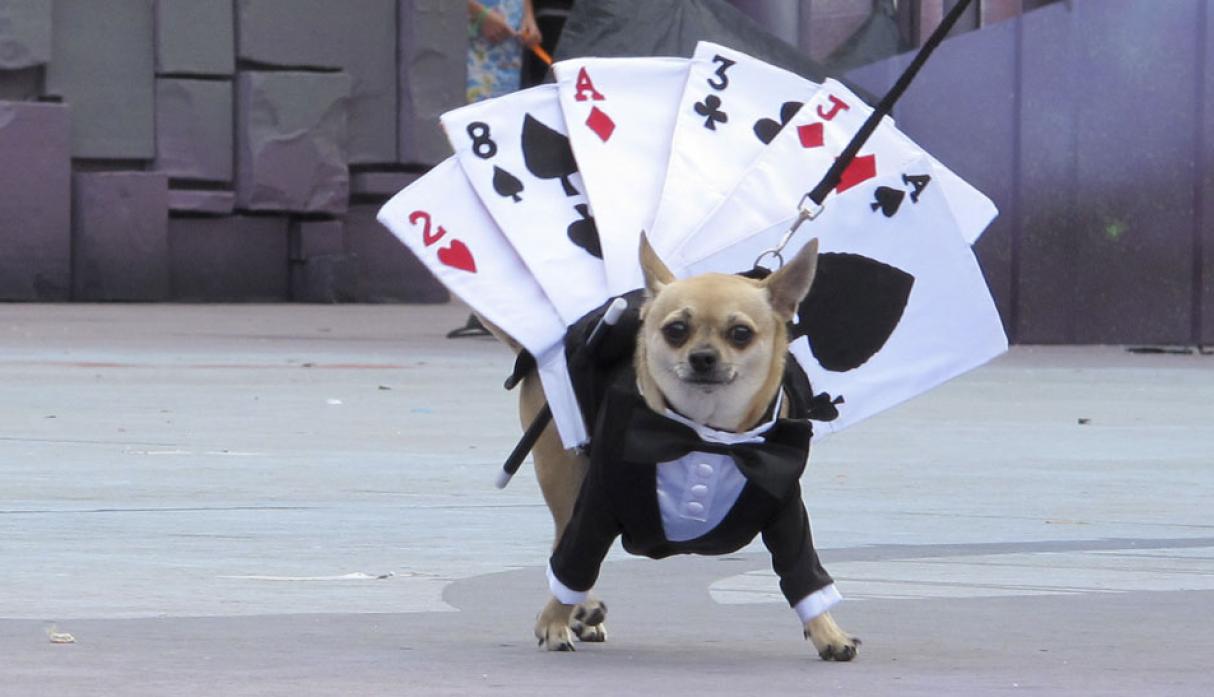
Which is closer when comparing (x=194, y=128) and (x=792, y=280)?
(x=792, y=280)

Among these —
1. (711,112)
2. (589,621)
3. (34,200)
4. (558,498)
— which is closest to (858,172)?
(711,112)

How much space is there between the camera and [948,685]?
163 inches

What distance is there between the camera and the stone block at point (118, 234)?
2031cm

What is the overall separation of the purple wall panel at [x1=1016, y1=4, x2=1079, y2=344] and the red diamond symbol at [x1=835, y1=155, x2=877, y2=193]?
1007cm

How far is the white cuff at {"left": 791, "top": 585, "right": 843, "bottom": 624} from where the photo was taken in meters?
4.52

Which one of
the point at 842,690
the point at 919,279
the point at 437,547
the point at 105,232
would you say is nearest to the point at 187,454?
the point at 437,547

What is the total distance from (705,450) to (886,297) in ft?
3.06

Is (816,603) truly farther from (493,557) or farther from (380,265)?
(380,265)

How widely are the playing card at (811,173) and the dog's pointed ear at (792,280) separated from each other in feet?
2.19

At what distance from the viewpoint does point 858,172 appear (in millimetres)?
5328

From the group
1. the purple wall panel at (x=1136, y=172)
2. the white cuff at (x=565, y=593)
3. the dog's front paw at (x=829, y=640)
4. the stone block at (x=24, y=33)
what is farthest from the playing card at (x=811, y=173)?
the stone block at (x=24, y=33)

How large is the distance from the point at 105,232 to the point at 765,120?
1554cm

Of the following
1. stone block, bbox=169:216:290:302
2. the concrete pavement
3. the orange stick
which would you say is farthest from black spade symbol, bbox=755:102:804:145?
stone block, bbox=169:216:290:302

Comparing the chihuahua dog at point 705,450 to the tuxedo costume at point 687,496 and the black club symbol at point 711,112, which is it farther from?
the black club symbol at point 711,112
